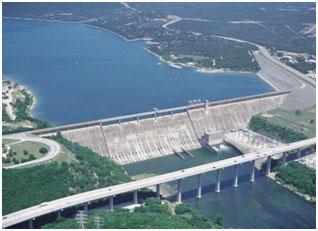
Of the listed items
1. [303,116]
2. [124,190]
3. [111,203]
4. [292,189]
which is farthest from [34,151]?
[303,116]

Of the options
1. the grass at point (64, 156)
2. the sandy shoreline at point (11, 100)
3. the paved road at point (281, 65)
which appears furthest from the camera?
the paved road at point (281, 65)

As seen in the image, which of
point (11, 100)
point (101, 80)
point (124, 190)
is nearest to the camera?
point (124, 190)

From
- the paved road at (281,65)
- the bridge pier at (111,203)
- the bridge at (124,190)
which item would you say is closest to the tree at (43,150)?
the bridge at (124,190)

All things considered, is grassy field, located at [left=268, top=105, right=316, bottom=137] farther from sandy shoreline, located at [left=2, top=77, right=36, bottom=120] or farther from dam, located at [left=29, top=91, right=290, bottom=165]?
sandy shoreline, located at [left=2, top=77, right=36, bottom=120]

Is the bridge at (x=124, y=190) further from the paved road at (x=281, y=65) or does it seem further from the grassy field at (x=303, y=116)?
the paved road at (x=281, y=65)

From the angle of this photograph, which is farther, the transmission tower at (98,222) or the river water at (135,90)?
the river water at (135,90)

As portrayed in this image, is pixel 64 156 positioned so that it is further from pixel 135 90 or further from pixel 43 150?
pixel 135 90

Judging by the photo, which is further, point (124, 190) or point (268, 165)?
point (268, 165)
